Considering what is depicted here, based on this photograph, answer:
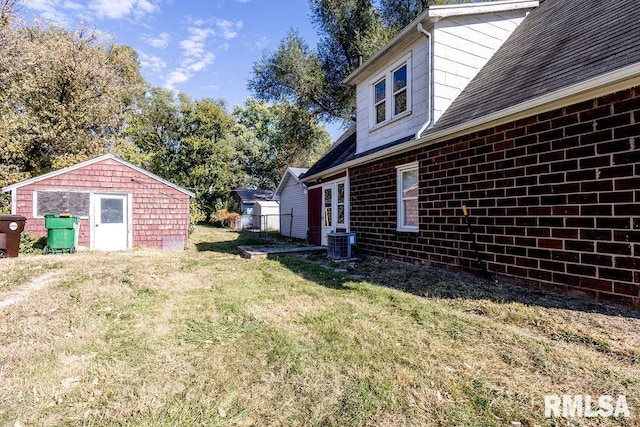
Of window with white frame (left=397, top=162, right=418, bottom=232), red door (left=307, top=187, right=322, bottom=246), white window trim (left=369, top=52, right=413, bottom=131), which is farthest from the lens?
red door (left=307, top=187, right=322, bottom=246)

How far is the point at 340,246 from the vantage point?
802 centimetres

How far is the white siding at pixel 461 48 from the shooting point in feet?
21.7

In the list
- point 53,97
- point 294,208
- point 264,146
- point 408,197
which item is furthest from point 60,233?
point 264,146

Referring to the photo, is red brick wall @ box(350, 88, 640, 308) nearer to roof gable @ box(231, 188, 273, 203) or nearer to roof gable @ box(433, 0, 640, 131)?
roof gable @ box(433, 0, 640, 131)

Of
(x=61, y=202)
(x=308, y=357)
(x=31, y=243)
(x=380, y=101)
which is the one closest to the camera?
(x=308, y=357)

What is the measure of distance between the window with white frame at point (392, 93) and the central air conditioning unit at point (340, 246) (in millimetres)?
3127

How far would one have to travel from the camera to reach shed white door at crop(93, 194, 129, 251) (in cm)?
1047

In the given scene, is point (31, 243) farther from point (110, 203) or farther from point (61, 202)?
point (110, 203)

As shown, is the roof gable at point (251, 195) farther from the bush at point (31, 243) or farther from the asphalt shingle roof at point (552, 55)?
the asphalt shingle roof at point (552, 55)

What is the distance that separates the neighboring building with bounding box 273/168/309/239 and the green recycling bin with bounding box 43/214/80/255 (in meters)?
8.09

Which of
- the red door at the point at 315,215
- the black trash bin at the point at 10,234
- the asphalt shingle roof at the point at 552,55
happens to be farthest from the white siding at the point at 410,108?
the black trash bin at the point at 10,234

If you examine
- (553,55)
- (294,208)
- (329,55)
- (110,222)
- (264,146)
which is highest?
(329,55)

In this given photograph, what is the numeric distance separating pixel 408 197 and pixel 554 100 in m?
3.36

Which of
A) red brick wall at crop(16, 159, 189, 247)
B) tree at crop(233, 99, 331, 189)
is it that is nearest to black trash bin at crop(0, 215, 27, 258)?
red brick wall at crop(16, 159, 189, 247)
